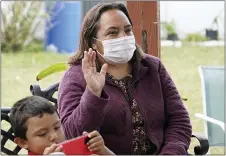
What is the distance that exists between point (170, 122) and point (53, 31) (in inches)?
282

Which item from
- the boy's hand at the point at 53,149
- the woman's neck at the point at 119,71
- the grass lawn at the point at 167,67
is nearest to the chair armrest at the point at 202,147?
the woman's neck at the point at 119,71

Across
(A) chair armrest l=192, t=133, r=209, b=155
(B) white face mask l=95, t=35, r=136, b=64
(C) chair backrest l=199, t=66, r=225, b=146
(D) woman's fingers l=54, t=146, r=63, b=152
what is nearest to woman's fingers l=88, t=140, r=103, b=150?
(D) woman's fingers l=54, t=146, r=63, b=152

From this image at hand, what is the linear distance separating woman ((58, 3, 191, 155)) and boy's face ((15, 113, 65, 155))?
1.16 ft

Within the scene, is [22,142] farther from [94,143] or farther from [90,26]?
[90,26]

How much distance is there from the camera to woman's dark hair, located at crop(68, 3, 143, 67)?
2855 mm

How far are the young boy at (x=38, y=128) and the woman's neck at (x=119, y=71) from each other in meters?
0.63

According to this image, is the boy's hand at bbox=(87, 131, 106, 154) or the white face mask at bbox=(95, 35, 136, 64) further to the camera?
the white face mask at bbox=(95, 35, 136, 64)

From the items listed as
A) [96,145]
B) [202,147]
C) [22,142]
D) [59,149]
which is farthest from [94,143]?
[202,147]

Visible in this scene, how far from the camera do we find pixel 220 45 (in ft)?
32.4

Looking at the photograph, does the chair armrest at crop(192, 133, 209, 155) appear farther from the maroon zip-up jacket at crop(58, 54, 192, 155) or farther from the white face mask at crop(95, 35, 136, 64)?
the white face mask at crop(95, 35, 136, 64)

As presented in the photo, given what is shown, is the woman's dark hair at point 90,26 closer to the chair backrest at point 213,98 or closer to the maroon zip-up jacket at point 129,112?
the maroon zip-up jacket at point 129,112

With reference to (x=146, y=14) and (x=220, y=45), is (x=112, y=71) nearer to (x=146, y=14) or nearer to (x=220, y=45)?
(x=146, y=14)

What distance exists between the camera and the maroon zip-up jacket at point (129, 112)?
267 centimetres

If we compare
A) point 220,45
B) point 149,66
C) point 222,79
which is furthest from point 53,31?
point 149,66
